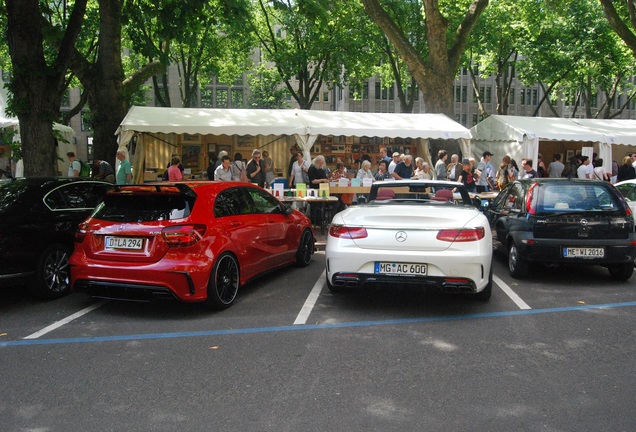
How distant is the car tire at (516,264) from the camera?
7.83 meters

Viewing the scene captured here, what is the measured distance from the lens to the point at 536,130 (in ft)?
62.0

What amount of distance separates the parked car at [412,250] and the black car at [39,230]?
3.50 metres

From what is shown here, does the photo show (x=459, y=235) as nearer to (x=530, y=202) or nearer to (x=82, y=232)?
(x=530, y=202)

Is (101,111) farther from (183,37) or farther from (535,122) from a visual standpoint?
(535,122)

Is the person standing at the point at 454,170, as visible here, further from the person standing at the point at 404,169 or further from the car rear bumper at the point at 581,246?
the car rear bumper at the point at 581,246

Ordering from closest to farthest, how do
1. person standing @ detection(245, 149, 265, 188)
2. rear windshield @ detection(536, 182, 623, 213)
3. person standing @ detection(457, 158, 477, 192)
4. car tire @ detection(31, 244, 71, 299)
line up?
car tire @ detection(31, 244, 71, 299)
rear windshield @ detection(536, 182, 623, 213)
person standing @ detection(457, 158, 477, 192)
person standing @ detection(245, 149, 265, 188)

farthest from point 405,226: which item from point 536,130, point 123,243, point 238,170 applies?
point 536,130

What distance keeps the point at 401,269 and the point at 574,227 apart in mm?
3055

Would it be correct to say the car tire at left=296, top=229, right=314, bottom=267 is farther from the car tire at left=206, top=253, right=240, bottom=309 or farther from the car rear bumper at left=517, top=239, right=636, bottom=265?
the car rear bumper at left=517, top=239, right=636, bottom=265

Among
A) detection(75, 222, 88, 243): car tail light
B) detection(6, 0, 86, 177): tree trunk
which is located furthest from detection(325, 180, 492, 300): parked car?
detection(6, 0, 86, 177): tree trunk

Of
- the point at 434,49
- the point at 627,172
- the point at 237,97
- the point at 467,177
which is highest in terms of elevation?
the point at 237,97

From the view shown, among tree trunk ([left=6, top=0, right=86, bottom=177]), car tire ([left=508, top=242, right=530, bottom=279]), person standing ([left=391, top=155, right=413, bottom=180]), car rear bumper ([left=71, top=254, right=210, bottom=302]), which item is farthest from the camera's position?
Result: person standing ([left=391, top=155, right=413, bottom=180])

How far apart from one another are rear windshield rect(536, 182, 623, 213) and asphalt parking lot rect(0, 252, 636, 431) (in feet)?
4.01

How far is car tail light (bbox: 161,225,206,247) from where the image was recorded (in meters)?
5.77
